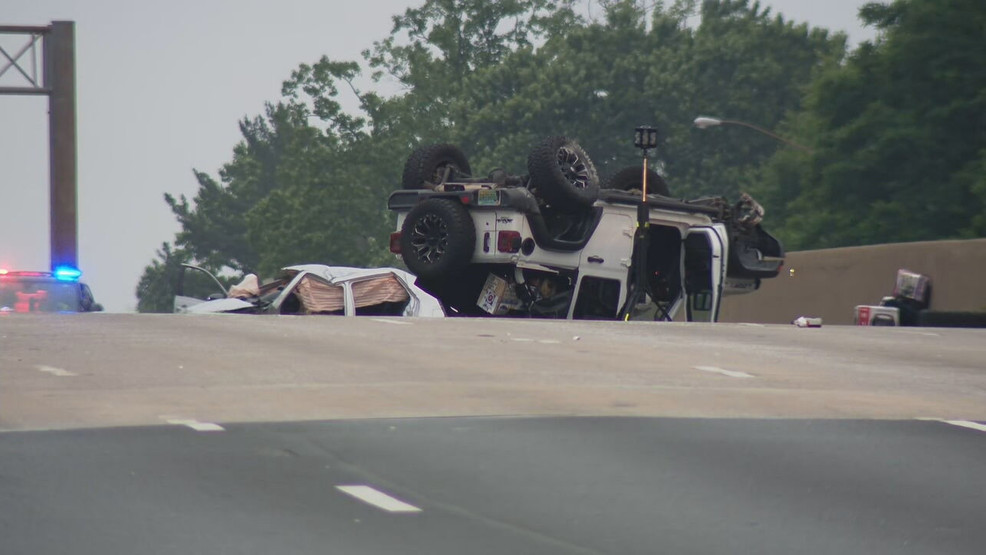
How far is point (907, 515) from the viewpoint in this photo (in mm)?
6945

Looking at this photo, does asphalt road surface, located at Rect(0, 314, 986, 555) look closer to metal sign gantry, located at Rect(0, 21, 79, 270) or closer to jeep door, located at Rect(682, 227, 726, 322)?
jeep door, located at Rect(682, 227, 726, 322)

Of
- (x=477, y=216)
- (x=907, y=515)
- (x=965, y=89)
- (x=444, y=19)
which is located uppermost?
(x=444, y=19)

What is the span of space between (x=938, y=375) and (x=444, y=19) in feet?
245

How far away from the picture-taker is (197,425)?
8625mm

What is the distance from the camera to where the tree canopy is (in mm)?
46062

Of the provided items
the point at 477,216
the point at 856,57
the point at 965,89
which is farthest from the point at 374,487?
the point at 856,57

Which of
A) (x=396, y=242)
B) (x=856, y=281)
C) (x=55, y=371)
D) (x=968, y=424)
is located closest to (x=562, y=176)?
(x=396, y=242)

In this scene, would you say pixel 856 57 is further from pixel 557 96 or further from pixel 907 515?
pixel 907 515

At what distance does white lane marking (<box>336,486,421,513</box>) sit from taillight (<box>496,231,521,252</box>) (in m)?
11.7

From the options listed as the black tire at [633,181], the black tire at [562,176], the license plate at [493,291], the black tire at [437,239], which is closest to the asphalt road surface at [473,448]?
the black tire at [437,239]

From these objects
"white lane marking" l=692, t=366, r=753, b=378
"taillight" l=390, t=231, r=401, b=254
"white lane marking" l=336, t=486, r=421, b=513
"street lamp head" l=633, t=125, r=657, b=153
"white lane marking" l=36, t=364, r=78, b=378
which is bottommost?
"white lane marking" l=336, t=486, r=421, b=513

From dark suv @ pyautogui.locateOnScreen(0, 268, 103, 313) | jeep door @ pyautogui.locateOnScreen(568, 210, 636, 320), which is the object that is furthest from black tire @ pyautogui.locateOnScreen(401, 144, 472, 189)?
dark suv @ pyautogui.locateOnScreen(0, 268, 103, 313)

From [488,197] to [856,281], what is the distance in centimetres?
1047

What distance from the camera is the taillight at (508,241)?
18672 millimetres
